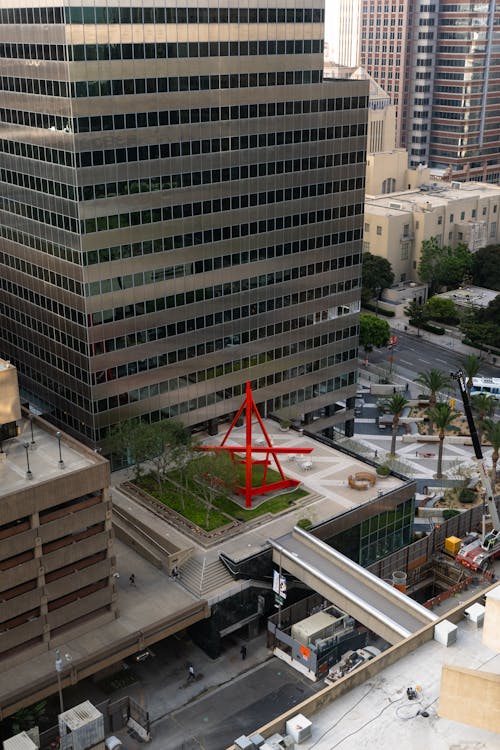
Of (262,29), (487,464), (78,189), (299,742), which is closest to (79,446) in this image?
(78,189)

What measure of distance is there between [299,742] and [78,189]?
59043mm

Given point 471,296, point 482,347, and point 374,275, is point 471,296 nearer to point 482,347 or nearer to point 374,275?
point 374,275

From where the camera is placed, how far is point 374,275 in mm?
174375

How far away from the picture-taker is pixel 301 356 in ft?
372

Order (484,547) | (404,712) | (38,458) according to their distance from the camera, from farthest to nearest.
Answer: (484,547), (38,458), (404,712)

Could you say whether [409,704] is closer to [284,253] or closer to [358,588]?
[358,588]

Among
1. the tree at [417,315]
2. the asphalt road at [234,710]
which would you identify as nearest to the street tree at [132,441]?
the asphalt road at [234,710]

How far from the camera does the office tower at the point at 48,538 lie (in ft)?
227

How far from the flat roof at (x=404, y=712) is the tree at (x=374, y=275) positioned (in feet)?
421

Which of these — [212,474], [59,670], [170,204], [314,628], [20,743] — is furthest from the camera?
[170,204]

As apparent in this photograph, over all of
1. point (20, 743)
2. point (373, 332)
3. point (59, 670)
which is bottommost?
point (20, 743)

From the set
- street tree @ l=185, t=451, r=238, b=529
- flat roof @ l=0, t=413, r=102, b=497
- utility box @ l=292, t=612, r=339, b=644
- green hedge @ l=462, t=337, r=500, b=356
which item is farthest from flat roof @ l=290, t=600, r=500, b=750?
green hedge @ l=462, t=337, r=500, b=356

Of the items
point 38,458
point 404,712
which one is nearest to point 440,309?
point 38,458

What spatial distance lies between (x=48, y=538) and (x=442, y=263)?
126362mm
